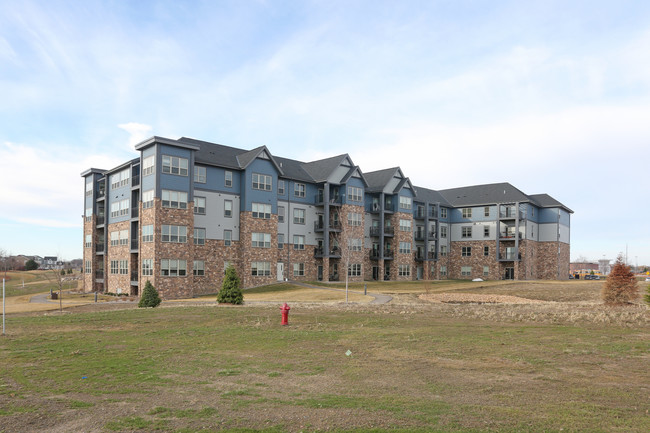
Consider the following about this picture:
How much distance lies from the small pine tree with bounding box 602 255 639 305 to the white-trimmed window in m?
33.2

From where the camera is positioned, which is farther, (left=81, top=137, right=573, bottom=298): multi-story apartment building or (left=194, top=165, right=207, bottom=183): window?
(left=194, top=165, right=207, bottom=183): window

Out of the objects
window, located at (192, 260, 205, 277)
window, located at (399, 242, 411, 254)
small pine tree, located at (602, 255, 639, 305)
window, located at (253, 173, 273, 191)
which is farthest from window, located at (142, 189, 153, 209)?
small pine tree, located at (602, 255, 639, 305)

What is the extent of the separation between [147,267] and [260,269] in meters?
12.0

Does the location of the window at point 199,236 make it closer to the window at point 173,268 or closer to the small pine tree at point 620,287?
the window at point 173,268

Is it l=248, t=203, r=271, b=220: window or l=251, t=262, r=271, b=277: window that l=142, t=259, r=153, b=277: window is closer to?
l=251, t=262, r=271, b=277: window

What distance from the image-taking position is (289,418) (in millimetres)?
7977

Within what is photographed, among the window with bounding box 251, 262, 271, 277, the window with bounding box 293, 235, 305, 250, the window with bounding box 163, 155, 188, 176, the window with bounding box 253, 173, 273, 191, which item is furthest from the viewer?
the window with bounding box 293, 235, 305, 250

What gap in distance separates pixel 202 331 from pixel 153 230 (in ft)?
89.4

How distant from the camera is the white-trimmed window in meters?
50.9

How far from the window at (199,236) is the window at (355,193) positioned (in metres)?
20.0

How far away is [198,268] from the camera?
1841 inches

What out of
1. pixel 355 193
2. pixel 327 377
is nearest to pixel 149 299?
pixel 327 377

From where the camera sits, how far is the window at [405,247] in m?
66.4

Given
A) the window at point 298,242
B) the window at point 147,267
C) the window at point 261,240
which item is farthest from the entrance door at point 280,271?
the window at point 147,267
